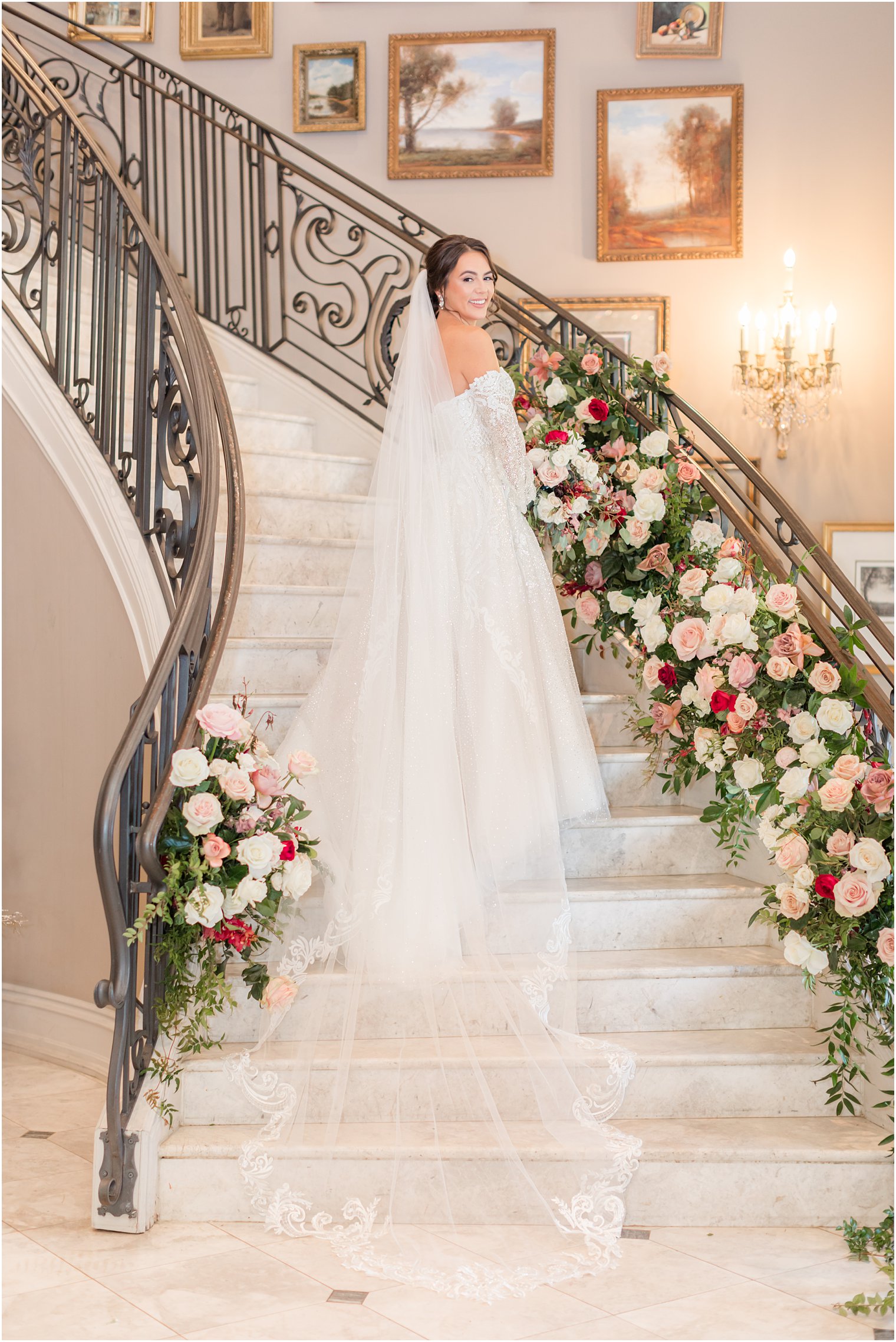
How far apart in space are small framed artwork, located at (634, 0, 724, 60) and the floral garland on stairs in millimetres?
2892

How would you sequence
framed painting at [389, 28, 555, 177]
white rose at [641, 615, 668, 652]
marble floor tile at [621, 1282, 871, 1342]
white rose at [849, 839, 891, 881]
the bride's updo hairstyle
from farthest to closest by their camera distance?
framed painting at [389, 28, 555, 177], the bride's updo hairstyle, white rose at [641, 615, 668, 652], white rose at [849, 839, 891, 881], marble floor tile at [621, 1282, 871, 1342]

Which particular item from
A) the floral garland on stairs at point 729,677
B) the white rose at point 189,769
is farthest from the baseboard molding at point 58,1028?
the floral garland on stairs at point 729,677

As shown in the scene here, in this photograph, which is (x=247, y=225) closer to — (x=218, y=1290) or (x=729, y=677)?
(x=729, y=677)

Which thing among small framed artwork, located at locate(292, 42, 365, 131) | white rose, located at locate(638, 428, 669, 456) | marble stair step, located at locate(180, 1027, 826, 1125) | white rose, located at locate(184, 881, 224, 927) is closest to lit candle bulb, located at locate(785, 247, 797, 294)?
small framed artwork, located at locate(292, 42, 365, 131)

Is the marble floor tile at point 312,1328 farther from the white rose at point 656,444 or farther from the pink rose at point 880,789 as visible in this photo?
the white rose at point 656,444

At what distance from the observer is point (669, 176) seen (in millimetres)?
6406

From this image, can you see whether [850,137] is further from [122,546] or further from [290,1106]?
[290,1106]

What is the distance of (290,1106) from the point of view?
3.08m

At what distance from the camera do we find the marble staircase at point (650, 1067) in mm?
2982

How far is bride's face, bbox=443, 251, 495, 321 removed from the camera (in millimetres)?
3881

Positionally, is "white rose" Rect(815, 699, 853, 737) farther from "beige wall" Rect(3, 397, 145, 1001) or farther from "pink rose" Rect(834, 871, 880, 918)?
"beige wall" Rect(3, 397, 145, 1001)

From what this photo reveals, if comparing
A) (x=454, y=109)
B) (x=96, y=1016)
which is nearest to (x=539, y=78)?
(x=454, y=109)

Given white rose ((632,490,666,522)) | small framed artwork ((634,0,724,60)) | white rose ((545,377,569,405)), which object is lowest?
white rose ((632,490,666,522))

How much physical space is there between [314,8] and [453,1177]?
20.1 ft
